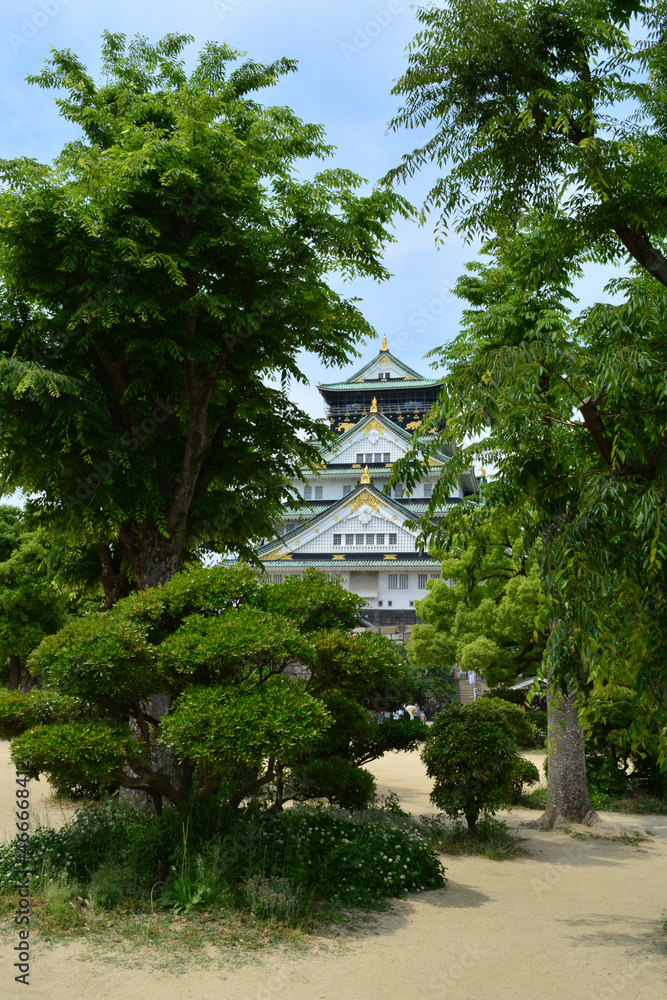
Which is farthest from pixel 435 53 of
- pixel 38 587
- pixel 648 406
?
pixel 38 587

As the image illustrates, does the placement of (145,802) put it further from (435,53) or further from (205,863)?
(435,53)

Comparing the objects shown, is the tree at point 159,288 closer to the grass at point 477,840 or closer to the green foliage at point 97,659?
the green foliage at point 97,659

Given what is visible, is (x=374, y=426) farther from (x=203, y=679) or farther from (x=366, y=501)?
(x=203, y=679)

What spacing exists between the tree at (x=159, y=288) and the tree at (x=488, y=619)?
A: 7971 mm

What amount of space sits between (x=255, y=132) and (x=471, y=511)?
6514 millimetres

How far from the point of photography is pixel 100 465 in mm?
9922

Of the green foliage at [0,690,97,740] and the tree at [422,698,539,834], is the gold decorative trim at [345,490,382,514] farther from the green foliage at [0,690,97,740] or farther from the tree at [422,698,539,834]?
the green foliage at [0,690,97,740]

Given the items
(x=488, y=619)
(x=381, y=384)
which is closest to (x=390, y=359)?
(x=381, y=384)

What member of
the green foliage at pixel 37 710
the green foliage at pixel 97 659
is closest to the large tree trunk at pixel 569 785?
the green foliage at pixel 97 659

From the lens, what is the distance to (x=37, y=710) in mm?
7066

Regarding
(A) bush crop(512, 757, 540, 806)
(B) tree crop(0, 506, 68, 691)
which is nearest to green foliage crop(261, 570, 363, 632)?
(A) bush crop(512, 757, 540, 806)

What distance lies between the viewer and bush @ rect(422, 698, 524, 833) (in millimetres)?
9797

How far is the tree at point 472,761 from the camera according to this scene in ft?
32.1

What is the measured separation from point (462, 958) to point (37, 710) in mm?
4270
